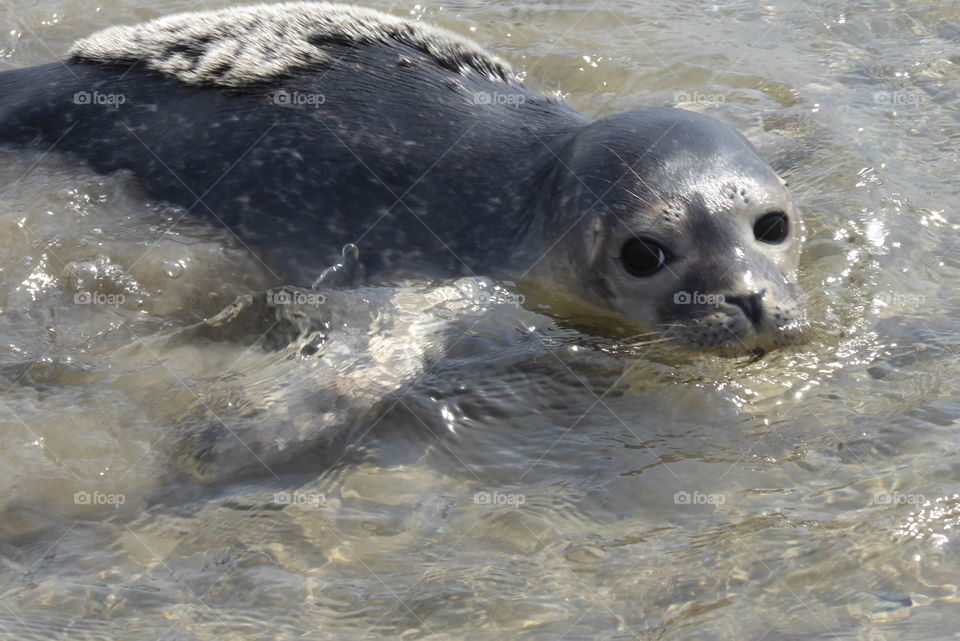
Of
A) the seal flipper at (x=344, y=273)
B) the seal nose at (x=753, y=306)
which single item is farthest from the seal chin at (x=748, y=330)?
the seal flipper at (x=344, y=273)

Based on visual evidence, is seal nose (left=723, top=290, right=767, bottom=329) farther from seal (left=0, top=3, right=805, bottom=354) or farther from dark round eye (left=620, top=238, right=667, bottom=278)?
dark round eye (left=620, top=238, right=667, bottom=278)

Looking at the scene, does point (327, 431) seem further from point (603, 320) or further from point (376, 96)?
point (376, 96)

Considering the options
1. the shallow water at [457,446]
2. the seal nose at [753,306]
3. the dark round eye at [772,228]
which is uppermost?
the dark round eye at [772,228]

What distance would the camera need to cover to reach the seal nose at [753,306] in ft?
14.3

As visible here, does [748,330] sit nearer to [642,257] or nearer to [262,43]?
[642,257]

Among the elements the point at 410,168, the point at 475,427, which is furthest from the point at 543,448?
the point at 410,168

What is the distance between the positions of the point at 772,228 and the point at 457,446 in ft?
5.44

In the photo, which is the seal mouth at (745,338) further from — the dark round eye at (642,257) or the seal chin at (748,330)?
the dark round eye at (642,257)

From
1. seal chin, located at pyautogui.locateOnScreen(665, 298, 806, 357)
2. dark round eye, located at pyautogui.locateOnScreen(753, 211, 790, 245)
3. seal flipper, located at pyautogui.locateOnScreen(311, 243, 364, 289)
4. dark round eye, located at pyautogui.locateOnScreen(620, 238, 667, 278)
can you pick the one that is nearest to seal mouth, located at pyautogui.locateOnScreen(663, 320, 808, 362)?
seal chin, located at pyautogui.locateOnScreen(665, 298, 806, 357)

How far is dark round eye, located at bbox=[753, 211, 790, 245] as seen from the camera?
15.5 ft

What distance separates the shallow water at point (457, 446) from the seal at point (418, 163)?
0.18 meters

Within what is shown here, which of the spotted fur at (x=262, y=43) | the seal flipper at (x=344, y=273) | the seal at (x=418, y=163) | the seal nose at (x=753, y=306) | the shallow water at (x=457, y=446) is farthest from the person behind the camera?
the spotted fur at (x=262, y=43)

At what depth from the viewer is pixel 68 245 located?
548cm

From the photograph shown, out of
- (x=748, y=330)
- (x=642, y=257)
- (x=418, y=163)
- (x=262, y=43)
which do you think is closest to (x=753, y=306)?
(x=748, y=330)
